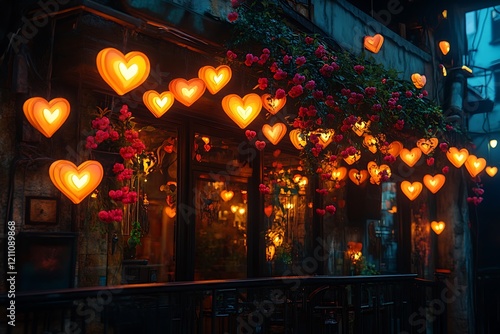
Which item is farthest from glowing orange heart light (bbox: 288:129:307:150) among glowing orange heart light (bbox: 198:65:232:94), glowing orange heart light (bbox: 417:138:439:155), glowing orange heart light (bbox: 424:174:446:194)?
glowing orange heart light (bbox: 424:174:446:194)

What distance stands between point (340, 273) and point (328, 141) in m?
3.48

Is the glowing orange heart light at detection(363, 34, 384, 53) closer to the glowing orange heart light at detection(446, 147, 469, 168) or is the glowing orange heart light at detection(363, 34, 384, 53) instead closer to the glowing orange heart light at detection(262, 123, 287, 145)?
the glowing orange heart light at detection(446, 147, 469, 168)

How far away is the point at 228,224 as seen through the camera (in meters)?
9.74

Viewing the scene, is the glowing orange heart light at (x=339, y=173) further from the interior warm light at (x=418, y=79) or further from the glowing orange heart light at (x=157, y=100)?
the glowing orange heart light at (x=157, y=100)

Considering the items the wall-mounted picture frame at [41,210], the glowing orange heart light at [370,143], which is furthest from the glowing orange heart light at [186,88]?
the glowing orange heart light at [370,143]

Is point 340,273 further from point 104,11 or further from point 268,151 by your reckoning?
point 104,11

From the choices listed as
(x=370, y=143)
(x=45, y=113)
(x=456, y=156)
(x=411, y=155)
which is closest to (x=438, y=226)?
(x=456, y=156)

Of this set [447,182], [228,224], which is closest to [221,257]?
[228,224]

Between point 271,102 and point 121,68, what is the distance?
2.85 m

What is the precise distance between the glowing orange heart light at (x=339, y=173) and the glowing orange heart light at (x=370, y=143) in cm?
110

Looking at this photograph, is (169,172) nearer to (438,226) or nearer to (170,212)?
(170,212)

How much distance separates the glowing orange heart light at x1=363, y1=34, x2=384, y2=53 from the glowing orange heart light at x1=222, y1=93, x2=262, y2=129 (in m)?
5.33

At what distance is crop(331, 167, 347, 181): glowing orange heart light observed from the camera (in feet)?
36.0

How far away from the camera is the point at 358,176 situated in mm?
11039
